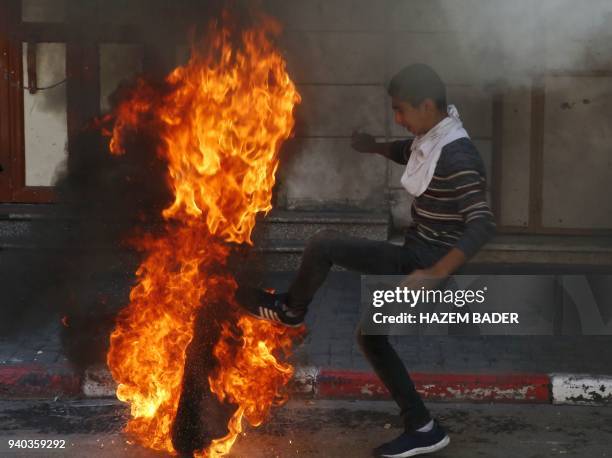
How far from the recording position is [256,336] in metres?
5.05

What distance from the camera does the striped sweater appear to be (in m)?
4.55

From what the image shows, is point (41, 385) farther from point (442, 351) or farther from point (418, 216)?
point (418, 216)

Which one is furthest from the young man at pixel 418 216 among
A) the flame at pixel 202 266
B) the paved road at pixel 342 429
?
the paved road at pixel 342 429

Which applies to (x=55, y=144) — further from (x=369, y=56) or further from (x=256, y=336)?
(x=256, y=336)

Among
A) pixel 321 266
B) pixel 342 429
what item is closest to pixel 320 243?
pixel 321 266

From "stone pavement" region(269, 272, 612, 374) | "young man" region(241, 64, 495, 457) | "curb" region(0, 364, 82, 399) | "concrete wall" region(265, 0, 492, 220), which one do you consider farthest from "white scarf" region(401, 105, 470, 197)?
"concrete wall" region(265, 0, 492, 220)

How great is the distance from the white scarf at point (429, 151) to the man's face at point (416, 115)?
4 centimetres

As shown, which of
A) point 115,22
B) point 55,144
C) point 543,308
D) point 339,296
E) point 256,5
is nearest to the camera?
point 543,308

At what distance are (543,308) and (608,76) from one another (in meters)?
3.30

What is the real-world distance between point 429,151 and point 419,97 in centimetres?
25

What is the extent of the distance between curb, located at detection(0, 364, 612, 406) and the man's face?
199cm

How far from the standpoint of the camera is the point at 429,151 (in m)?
4.78

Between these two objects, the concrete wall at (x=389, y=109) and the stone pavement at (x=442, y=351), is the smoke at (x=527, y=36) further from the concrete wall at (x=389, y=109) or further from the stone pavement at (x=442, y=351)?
the stone pavement at (x=442, y=351)

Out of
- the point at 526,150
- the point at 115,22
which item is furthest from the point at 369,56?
the point at 115,22
